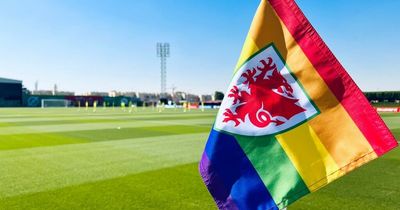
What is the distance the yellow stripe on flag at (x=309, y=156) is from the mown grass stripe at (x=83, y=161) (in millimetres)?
5591

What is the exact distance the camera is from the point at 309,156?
296 centimetres

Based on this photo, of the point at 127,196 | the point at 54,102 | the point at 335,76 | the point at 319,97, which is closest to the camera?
the point at 335,76

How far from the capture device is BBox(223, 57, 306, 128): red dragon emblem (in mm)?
2984

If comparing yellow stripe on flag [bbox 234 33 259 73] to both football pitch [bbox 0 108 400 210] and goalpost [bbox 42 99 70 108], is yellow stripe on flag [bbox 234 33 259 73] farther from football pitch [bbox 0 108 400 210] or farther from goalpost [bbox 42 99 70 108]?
goalpost [bbox 42 99 70 108]

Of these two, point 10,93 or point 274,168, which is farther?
point 10,93

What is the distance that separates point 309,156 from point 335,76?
68 centimetres

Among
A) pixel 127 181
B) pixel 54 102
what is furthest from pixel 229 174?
pixel 54 102

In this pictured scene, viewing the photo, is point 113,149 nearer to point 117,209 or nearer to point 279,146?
point 117,209

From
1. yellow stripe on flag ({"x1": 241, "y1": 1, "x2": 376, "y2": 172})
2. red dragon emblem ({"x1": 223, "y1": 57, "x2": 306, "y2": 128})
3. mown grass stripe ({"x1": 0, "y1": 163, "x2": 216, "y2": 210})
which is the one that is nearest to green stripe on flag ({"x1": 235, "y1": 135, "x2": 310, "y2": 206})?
red dragon emblem ({"x1": 223, "y1": 57, "x2": 306, "y2": 128})

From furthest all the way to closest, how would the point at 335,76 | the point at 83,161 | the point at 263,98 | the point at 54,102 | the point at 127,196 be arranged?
the point at 54,102 < the point at 83,161 < the point at 127,196 < the point at 263,98 < the point at 335,76

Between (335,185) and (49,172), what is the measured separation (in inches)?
255

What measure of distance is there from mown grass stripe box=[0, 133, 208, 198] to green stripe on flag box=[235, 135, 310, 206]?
17.4 ft

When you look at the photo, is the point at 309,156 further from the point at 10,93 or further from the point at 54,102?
the point at 10,93

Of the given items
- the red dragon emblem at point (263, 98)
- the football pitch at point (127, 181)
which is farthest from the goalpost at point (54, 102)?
the red dragon emblem at point (263, 98)
